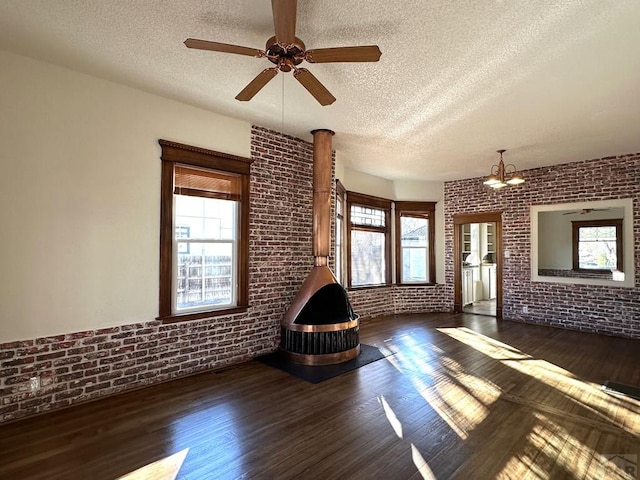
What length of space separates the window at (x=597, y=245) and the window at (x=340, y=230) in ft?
15.1

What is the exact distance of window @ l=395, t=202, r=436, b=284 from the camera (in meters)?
7.88

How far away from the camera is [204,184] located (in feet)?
13.4

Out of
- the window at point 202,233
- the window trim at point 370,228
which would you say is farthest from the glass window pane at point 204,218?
the window trim at point 370,228

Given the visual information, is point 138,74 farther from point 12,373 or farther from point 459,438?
point 459,438

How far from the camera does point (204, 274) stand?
162 inches

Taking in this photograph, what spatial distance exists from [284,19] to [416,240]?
662cm

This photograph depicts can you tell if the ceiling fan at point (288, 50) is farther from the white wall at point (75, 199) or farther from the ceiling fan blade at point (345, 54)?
the white wall at point (75, 199)

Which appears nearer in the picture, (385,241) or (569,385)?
(569,385)

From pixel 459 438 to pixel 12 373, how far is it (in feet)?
12.0

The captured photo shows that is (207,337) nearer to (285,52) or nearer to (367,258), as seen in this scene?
(285,52)

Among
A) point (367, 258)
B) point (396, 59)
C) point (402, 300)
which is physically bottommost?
point (402, 300)

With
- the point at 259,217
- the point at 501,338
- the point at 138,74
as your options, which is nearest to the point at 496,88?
the point at 259,217

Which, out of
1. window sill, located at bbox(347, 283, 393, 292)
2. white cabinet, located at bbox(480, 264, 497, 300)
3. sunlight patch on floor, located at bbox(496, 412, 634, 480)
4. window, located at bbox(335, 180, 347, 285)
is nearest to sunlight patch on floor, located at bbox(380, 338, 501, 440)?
sunlight patch on floor, located at bbox(496, 412, 634, 480)

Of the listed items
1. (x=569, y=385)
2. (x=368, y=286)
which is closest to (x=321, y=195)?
(x=368, y=286)
